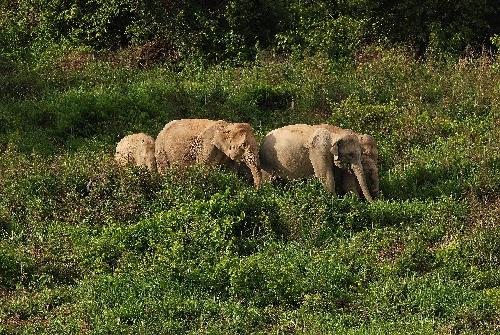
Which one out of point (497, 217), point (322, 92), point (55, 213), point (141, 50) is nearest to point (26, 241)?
point (55, 213)

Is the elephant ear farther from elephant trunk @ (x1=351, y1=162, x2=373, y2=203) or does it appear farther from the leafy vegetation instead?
elephant trunk @ (x1=351, y1=162, x2=373, y2=203)

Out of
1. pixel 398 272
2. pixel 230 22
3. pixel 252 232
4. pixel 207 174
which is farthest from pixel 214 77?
pixel 398 272

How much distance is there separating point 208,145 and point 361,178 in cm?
224

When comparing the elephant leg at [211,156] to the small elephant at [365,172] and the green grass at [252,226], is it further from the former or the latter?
the small elephant at [365,172]

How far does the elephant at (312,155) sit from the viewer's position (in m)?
14.0

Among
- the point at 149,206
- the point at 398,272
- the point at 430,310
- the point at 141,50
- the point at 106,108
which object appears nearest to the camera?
the point at 430,310

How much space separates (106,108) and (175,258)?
720 centimetres

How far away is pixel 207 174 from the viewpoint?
13578mm

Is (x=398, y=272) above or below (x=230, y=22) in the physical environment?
below

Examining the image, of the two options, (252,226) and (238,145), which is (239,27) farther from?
(252,226)

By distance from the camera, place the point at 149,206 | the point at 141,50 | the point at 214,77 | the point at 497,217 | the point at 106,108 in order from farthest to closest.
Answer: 1. the point at 141,50
2. the point at 214,77
3. the point at 106,108
4. the point at 149,206
5. the point at 497,217

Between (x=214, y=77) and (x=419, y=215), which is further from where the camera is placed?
(x=214, y=77)

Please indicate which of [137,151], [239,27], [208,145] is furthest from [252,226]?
[239,27]

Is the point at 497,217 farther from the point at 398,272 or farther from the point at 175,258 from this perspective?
the point at 175,258
